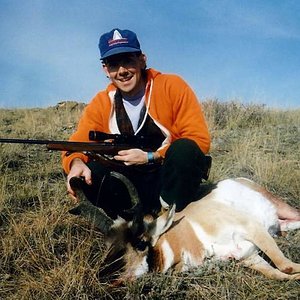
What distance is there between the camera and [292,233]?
4523 millimetres

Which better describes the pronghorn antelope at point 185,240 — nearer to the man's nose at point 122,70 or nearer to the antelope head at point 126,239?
the antelope head at point 126,239

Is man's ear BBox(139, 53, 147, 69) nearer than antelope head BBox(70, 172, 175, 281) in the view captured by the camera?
No

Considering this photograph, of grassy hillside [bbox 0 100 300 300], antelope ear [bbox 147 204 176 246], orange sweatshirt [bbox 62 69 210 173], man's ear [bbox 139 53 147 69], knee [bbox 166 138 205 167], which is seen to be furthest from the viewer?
man's ear [bbox 139 53 147 69]

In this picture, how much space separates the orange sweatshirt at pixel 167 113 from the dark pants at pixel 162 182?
0.61 ft

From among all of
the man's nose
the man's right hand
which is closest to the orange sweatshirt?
the man's right hand

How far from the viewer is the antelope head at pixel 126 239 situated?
3.41 metres

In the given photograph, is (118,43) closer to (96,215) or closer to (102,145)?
(102,145)

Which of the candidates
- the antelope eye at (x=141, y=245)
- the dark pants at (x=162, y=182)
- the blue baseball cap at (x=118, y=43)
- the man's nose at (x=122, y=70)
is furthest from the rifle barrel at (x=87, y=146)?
the antelope eye at (x=141, y=245)

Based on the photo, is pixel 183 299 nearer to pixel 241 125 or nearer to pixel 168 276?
pixel 168 276

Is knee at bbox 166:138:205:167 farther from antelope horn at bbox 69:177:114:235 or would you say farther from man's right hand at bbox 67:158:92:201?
antelope horn at bbox 69:177:114:235

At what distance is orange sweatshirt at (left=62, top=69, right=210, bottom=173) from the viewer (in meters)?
4.20

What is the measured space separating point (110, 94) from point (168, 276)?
189 centimetres

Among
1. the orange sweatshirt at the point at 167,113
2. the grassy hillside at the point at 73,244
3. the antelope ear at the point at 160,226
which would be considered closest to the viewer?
the grassy hillside at the point at 73,244

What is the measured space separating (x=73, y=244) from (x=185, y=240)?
34.6 inches
